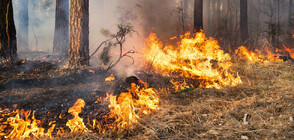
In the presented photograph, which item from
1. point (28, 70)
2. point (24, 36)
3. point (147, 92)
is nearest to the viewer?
point (147, 92)

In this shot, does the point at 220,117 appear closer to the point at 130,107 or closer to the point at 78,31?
the point at 130,107

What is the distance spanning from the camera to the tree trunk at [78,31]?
5633mm

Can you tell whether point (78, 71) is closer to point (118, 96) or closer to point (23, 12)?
point (118, 96)

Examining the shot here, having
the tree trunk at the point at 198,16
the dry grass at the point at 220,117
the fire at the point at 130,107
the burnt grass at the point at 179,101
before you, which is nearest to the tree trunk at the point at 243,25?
the tree trunk at the point at 198,16

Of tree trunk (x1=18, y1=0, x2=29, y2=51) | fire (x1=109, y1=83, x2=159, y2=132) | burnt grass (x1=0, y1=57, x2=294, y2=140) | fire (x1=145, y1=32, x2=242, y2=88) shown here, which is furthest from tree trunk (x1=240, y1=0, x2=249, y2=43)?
tree trunk (x1=18, y1=0, x2=29, y2=51)

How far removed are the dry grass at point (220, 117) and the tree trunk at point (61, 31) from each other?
4952 mm

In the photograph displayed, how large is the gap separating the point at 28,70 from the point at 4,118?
234cm

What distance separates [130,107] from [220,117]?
1.28m

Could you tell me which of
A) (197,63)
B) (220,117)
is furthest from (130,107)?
→ (197,63)

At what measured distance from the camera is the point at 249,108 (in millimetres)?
3111

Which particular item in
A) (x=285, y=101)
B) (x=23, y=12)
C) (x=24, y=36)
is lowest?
(x=285, y=101)

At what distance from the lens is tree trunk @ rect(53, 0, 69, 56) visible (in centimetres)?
761

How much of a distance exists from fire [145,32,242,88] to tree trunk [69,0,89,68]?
2040 millimetres

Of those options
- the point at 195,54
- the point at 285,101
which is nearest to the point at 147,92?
the point at 285,101
